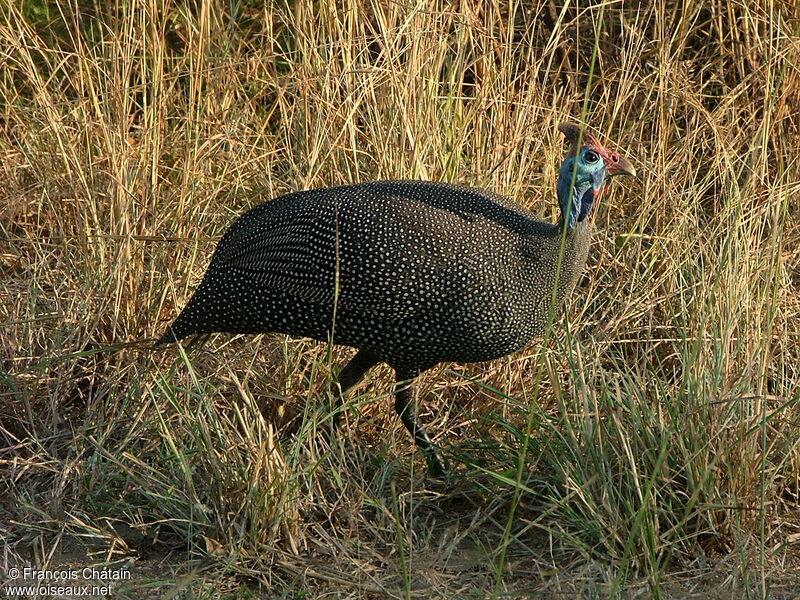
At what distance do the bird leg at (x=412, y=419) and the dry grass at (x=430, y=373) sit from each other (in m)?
0.08

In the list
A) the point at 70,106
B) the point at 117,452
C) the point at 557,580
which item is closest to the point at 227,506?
the point at 117,452

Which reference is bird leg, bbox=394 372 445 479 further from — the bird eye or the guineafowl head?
the bird eye

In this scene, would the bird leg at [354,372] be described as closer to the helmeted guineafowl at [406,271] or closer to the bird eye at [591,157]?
the helmeted guineafowl at [406,271]

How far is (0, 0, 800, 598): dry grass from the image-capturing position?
9.51 ft

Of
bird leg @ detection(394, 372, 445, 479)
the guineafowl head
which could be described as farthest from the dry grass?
the guineafowl head

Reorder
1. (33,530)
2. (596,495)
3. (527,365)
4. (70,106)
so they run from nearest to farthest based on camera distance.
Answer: (596,495)
(33,530)
(527,365)
(70,106)

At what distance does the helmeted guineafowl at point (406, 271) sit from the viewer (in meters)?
3.23

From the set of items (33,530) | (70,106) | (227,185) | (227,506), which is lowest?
(33,530)

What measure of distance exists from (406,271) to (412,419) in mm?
550

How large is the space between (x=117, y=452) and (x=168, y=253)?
862 mm

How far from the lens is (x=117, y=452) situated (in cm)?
336

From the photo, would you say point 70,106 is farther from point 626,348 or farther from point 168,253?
point 626,348

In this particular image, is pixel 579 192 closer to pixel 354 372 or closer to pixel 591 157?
pixel 591 157

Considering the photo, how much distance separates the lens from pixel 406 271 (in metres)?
3.21
